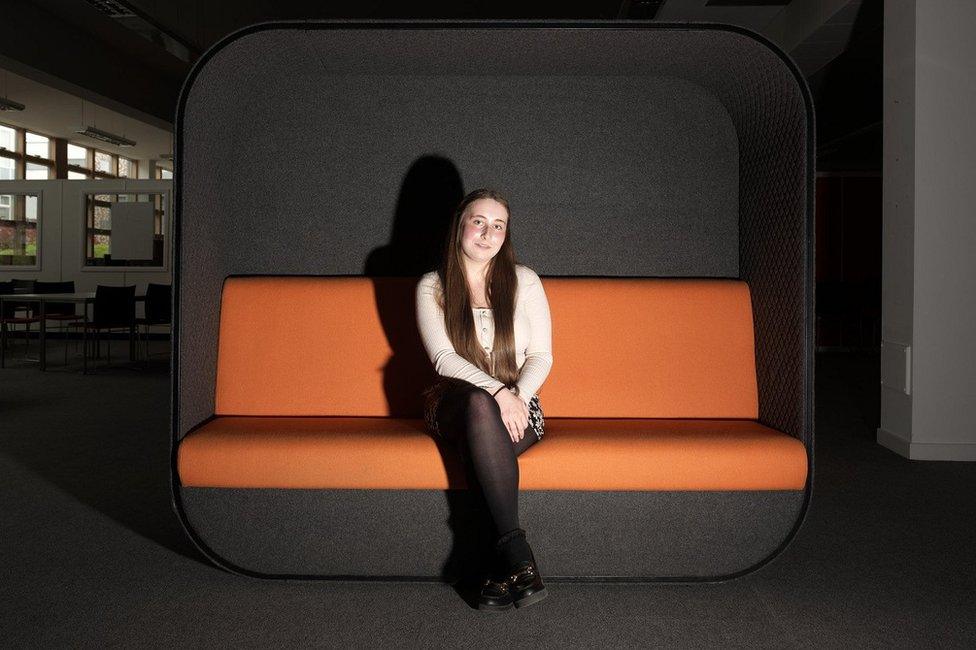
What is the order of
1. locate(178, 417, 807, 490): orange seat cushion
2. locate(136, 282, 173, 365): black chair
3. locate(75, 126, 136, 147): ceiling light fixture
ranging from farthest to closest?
locate(75, 126, 136, 147): ceiling light fixture < locate(136, 282, 173, 365): black chair < locate(178, 417, 807, 490): orange seat cushion

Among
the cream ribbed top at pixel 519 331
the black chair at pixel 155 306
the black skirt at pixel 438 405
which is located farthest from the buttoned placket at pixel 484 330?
the black chair at pixel 155 306

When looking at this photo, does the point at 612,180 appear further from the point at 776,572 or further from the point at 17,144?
the point at 17,144

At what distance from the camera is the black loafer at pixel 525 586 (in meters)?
1.84

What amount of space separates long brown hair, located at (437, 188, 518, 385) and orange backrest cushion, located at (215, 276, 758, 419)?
0.33 metres

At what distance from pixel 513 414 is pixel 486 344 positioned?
13.9 inches

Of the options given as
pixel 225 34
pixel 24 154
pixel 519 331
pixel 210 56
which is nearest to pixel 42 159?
pixel 24 154

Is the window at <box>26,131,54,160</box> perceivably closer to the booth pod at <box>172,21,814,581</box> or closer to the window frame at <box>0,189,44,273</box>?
the window frame at <box>0,189,44,273</box>

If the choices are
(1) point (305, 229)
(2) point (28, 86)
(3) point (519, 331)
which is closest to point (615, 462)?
(3) point (519, 331)

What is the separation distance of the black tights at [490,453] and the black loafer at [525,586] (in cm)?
11

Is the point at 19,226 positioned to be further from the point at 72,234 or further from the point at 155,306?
the point at 155,306

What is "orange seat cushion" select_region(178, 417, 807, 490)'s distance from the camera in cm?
207

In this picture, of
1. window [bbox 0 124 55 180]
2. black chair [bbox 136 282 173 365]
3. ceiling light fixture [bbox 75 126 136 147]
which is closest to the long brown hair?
black chair [bbox 136 282 173 365]

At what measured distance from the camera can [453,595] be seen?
210 cm

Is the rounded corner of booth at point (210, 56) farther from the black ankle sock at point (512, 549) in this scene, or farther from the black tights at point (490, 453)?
the black ankle sock at point (512, 549)
